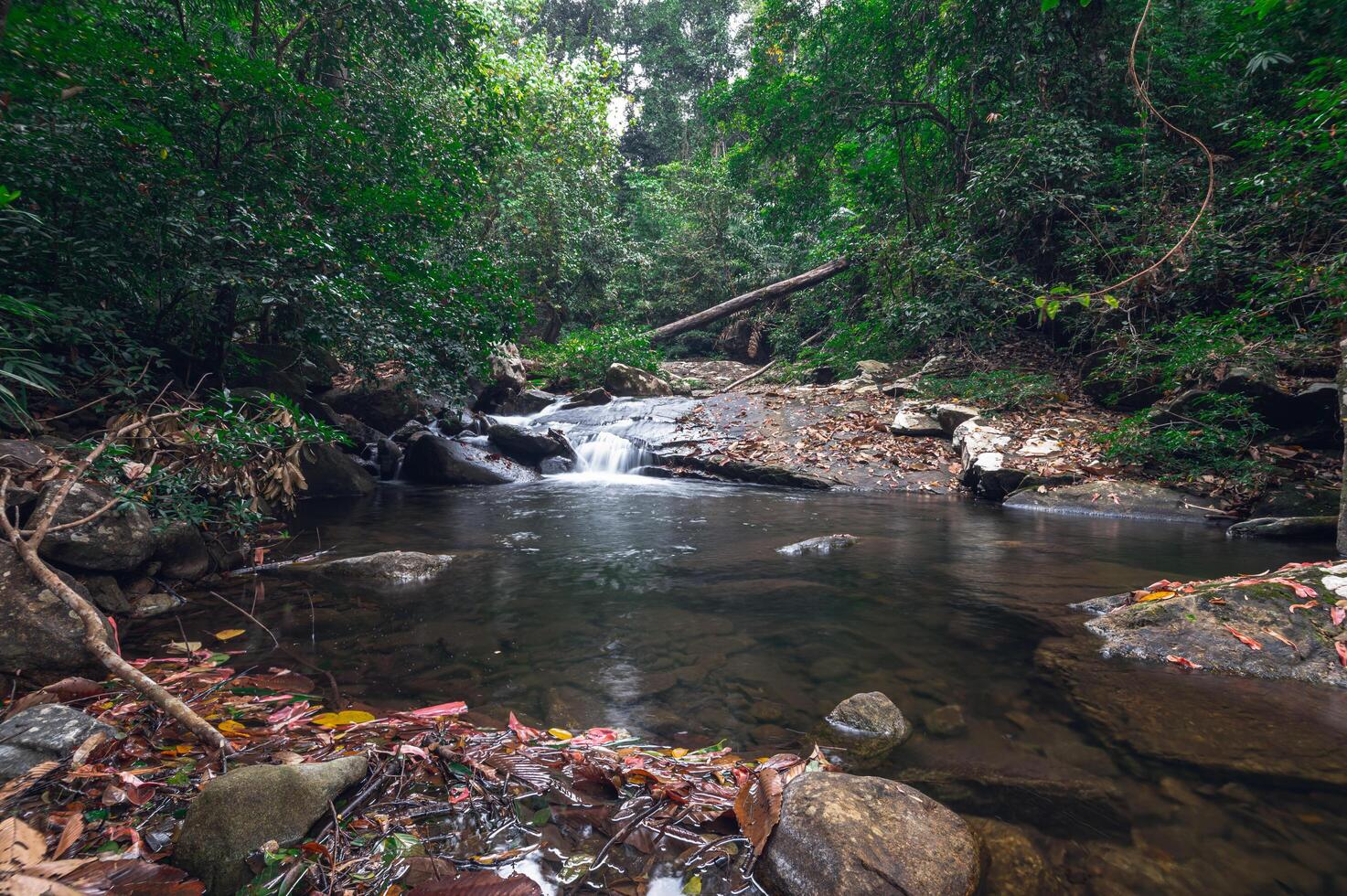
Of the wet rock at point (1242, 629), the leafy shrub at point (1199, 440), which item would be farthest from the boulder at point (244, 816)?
the leafy shrub at point (1199, 440)

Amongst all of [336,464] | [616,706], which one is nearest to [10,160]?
[336,464]

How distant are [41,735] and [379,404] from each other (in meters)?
10.3

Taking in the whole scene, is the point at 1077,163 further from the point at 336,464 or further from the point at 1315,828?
the point at 336,464

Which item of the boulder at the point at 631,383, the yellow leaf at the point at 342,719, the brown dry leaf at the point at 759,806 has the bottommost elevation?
the yellow leaf at the point at 342,719

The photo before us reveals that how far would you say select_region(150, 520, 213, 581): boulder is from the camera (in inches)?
150

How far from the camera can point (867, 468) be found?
9734mm

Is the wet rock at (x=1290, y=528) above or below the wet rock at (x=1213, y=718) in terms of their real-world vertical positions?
above

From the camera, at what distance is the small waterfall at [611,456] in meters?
11.4

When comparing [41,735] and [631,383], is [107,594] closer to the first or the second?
[41,735]

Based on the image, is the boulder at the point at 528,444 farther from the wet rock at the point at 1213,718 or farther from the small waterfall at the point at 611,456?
the wet rock at the point at 1213,718

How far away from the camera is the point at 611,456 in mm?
11570

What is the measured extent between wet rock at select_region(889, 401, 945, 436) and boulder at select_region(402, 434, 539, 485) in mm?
6848

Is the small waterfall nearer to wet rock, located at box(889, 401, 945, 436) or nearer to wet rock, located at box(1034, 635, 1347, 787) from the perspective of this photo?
wet rock, located at box(889, 401, 945, 436)

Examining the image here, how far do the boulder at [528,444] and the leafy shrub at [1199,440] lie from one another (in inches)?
353
